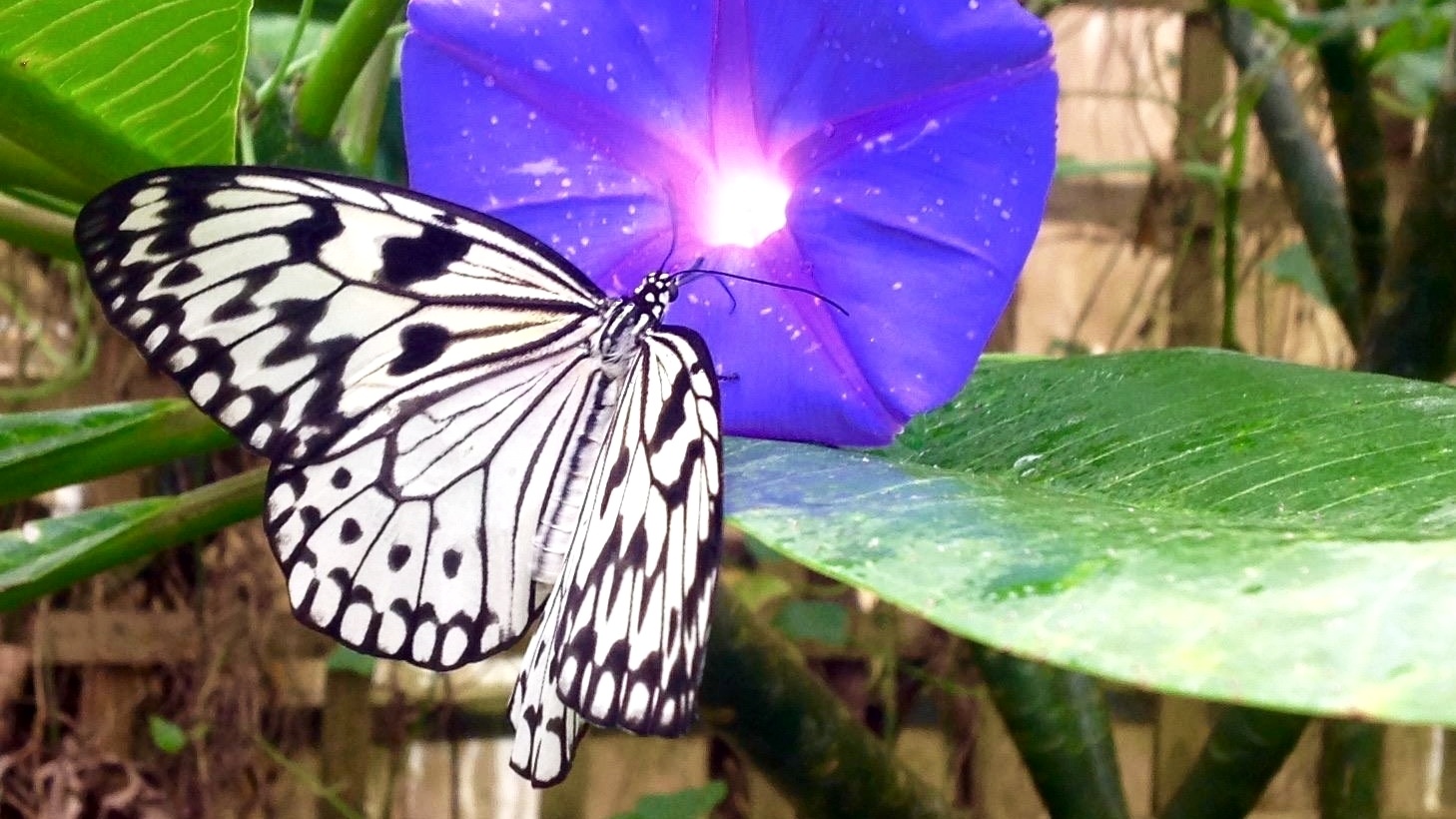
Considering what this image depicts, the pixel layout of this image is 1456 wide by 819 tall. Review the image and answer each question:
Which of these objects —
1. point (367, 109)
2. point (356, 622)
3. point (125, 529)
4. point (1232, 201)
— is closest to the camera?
point (356, 622)

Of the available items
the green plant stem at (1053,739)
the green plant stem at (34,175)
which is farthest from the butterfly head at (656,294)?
the green plant stem at (1053,739)

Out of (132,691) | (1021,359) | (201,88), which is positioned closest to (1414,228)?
(1021,359)

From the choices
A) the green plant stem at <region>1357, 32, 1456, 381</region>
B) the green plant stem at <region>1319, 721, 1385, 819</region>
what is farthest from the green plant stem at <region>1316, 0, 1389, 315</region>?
the green plant stem at <region>1319, 721, 1385, 819</region>

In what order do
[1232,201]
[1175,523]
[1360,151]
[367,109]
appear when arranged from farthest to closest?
[1232,201] < [1360,151] < [367,109] < [1175,523]

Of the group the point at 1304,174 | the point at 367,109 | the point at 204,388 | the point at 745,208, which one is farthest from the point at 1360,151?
the point at 204,388

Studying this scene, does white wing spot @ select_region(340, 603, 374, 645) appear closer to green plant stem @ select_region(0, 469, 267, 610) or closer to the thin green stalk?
green plant stem @ select_region(0, 469, 267, 610)

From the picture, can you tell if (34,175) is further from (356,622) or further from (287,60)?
(356,622)
